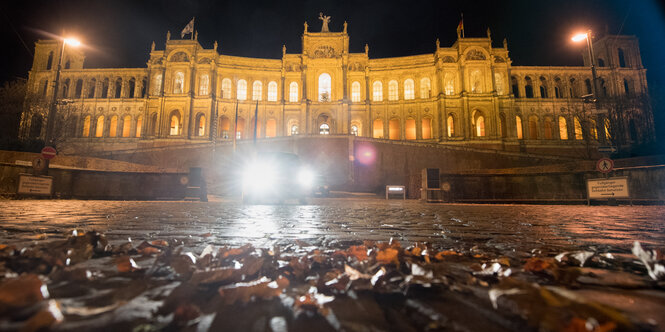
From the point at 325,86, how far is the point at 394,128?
10.9 meters

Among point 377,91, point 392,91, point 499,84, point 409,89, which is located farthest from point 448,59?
point 377,91

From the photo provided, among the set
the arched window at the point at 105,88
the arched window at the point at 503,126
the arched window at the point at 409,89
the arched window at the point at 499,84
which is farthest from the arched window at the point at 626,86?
the arched window at the point at 105,88

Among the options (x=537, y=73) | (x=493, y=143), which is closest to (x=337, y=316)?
(x=493, y=143)

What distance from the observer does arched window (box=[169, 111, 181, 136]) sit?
130 ft

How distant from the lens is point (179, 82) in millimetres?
39406

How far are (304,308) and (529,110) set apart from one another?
48752 millimetres

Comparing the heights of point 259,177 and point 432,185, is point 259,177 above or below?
above

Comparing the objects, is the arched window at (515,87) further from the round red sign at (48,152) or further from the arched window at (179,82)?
the round red sign at (48,152)

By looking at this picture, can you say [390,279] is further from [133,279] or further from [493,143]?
[493,143]

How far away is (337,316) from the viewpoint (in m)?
0.86

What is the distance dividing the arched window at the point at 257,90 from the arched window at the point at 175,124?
402 inches

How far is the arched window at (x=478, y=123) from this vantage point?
128 ft

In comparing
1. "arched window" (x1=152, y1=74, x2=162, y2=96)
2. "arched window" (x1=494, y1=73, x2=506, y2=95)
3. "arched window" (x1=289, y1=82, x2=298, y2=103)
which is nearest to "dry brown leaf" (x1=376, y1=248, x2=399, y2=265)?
"arched window" (x1=289, y1=82, x2=298, y2=103)

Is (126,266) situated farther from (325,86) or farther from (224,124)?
(224,124)
